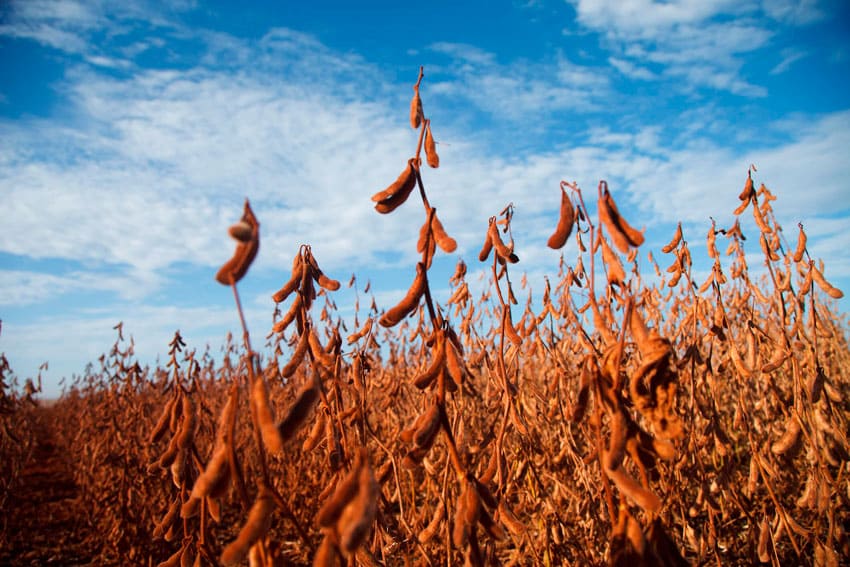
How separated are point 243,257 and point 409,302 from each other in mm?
352

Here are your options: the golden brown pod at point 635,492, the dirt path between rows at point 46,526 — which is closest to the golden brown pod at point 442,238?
the golden brown pod at point 635,492

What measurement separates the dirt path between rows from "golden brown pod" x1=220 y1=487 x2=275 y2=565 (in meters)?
5.79

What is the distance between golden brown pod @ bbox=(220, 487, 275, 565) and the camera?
843 mm

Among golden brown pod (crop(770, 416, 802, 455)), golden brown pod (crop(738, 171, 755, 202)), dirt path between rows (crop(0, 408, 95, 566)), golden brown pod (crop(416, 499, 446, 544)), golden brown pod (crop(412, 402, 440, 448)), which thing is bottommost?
dirt path between rows (crop(0, 408, 95, 566))

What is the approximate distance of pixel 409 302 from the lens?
Result: 1070 mm

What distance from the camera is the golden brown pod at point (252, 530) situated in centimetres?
84

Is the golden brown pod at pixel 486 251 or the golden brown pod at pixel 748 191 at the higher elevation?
the golden brown pod at pixel 748 191

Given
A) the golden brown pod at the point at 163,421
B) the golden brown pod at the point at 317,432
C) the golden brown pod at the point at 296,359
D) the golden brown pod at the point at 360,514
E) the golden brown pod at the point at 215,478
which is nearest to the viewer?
the golden brown pod at the point at 360,514

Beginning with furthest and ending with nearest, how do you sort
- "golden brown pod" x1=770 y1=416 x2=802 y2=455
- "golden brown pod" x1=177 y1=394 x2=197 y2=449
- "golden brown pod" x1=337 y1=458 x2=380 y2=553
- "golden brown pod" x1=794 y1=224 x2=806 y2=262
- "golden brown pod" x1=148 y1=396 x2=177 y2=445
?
"golden brown pod" x1=794 y1=224 x2=806 y2=262
"golden brown pod" x1=770 y1=416 x2=802 y2=455
"golden brown pod" x1=148 y1=396 x2=177 y2=445
"golden brown pod" x1=177 y1=394 x2=197 y2=449
"golden brown pod" x1=337 y1=458 x2=380 y2=553

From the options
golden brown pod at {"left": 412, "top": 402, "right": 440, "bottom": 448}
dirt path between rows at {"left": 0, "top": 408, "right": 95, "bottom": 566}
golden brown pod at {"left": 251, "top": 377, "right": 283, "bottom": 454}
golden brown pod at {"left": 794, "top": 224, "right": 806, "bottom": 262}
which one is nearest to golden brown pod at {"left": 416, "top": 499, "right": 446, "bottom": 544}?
golden brown pod at {"left": 412, "top": 402, "right": 440, "bottom": 448}

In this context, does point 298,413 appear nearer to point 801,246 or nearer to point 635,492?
point 635,492

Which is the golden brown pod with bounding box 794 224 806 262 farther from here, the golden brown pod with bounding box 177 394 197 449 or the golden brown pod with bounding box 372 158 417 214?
the golden brown pod with bounding box 177 394 197 449

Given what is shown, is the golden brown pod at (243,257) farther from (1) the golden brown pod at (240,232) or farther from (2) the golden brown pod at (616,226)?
(2) the golden brown pod at (616,226)

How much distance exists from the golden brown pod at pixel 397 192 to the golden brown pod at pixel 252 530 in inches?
25.3
